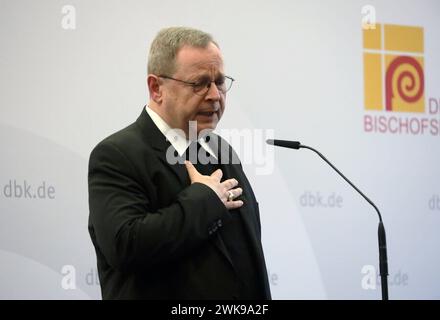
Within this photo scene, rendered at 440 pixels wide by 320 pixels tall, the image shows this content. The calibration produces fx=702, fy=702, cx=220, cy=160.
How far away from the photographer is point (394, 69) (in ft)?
16.9

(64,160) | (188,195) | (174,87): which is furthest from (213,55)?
(64,160)

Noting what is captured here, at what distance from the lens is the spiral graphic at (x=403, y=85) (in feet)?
16.7

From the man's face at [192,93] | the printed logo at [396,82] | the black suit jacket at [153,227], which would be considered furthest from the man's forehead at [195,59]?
the printed logo at [396,82]

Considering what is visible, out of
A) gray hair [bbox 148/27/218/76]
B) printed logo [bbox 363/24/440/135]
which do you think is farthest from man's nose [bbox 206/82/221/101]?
printed logo [bbox 363/24/440/135]

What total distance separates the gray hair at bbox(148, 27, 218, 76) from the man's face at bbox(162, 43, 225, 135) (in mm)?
18

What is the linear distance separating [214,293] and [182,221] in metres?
0.28

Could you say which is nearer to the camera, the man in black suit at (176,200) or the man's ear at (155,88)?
the man in black suit at (176,200)

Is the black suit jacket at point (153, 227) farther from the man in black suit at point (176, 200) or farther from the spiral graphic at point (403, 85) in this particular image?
the spiral graphic at point (403, 85)

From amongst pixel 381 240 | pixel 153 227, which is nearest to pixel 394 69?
pixel 381 240

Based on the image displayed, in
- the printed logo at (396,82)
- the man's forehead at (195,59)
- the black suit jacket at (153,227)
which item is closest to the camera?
the black suit jacket at (153,227)

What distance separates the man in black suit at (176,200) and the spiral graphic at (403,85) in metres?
2.75

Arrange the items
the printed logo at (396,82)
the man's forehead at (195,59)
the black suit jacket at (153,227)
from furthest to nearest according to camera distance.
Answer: the printed logo at (396,82), the man's forehead at (195,59), the black suit jacket at (153,227)

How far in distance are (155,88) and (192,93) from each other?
152 mm

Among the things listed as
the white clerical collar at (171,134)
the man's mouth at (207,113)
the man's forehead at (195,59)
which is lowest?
the white clerical collar at (171,134)
